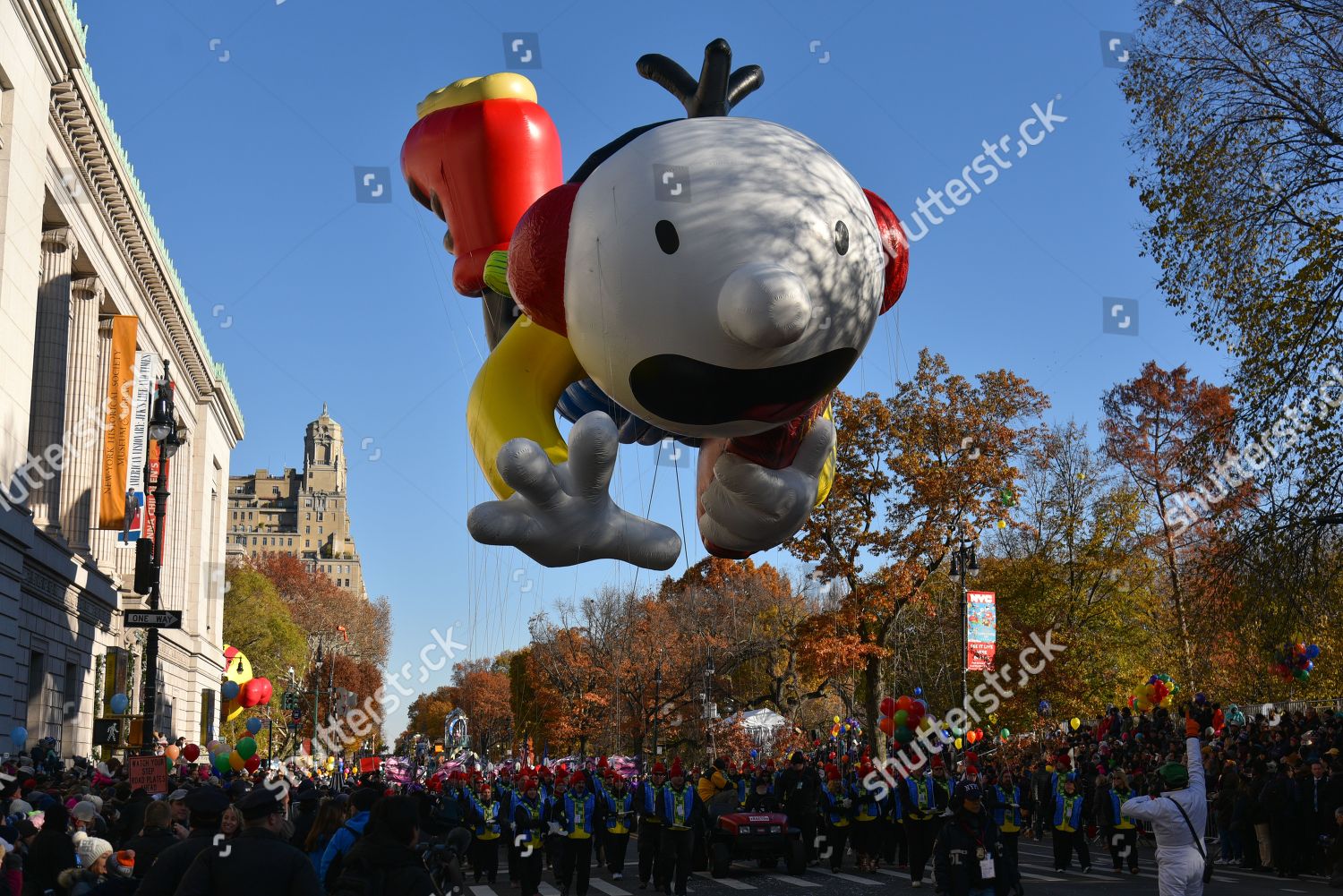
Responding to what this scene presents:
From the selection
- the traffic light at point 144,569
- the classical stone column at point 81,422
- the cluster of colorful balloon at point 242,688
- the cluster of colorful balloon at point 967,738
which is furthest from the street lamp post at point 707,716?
the traffic light at point 144,569

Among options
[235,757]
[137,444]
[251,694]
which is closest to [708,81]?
[235,757]

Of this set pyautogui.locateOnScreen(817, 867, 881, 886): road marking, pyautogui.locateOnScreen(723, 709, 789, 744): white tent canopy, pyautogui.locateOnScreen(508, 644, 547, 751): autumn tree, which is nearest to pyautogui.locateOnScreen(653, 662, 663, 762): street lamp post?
pyautogui.locateOnScreen(723, 709, 789, 744): white tent canopy

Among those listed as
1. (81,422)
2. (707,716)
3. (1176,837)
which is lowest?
(1176,837)

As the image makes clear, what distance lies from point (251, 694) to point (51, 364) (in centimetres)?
1139

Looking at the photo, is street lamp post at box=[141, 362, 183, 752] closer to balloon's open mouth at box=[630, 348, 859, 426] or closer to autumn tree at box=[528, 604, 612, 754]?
balloon's open mouth at box=[630, 348, 859, 426]

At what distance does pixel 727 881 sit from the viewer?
19.0 meters

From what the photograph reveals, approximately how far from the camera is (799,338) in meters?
6.01

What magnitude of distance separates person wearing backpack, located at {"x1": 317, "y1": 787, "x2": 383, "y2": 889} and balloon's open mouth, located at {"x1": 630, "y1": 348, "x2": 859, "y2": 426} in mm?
3105

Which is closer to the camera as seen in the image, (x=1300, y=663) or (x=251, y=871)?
(x=251, y=871)

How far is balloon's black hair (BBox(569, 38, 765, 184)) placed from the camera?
6.86m

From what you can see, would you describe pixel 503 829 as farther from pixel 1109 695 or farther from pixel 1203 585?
pixel 1109 695

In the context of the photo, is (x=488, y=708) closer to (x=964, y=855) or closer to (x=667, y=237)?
(x=964, y=855)

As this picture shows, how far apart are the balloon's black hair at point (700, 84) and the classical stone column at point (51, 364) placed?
94.8 feet

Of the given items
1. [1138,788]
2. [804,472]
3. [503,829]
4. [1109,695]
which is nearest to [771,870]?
[503,829]
